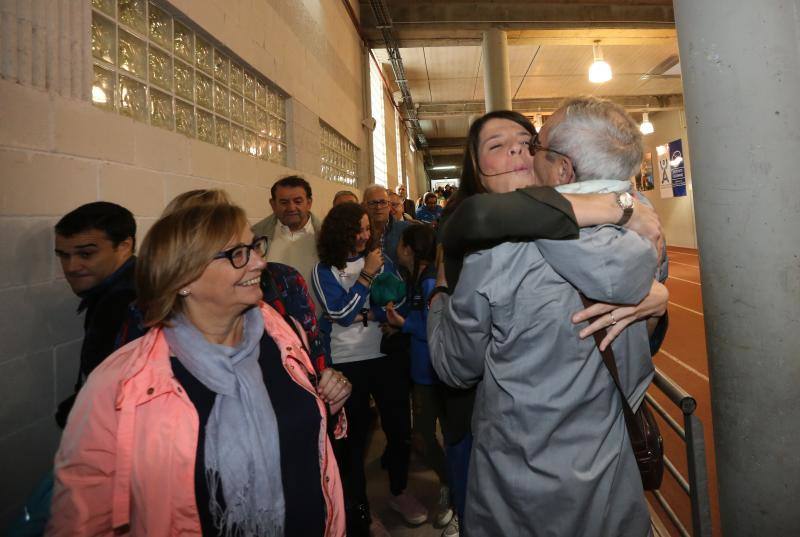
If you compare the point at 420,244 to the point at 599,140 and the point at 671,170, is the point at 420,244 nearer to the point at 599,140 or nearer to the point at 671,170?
the point at 599,140

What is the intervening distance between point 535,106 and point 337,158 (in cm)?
940

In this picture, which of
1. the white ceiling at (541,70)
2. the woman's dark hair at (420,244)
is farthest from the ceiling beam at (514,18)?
the woman's dark hair at (420,244)

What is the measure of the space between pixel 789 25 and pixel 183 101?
2910 millimetres

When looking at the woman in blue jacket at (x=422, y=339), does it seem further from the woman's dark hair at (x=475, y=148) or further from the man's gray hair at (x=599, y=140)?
the man's gray hair at (x=599, y=140)

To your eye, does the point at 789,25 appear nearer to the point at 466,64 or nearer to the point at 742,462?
the point at 742,462

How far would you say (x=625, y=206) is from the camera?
0.98 m

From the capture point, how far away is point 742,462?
1.40 metres

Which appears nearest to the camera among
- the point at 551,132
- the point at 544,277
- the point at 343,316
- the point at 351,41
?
the point at 544,277

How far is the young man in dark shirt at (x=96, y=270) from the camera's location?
4.72 feet

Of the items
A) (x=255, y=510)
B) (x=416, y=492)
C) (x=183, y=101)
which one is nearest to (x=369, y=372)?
(x=416, y=492)

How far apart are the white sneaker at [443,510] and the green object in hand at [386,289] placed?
1286 millimetres

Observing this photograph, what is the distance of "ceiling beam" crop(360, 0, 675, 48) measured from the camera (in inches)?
285

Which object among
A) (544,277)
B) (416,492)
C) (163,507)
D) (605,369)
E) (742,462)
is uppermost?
(544,277)

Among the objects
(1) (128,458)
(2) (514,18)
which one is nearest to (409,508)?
(1) (128,458)
